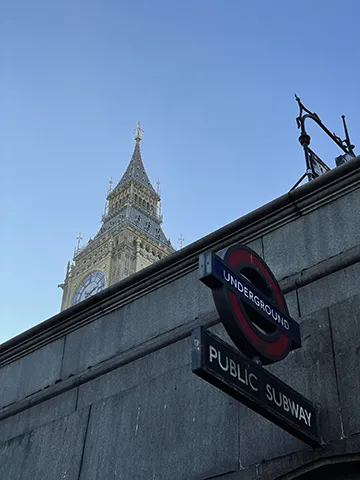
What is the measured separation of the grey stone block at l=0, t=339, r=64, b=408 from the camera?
1016cm

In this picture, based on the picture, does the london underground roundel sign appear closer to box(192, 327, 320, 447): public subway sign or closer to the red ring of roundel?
the red ring of roundel

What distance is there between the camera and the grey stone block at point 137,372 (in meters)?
8.22

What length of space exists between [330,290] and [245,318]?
1.98m

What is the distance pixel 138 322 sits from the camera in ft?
30.4

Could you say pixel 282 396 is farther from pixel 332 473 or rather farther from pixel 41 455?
pixel 41 455

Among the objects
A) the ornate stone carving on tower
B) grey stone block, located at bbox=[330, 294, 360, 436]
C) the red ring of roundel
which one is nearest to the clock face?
the ornate stone carving on tower

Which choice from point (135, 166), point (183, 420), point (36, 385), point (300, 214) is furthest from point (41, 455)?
point (135, 166)

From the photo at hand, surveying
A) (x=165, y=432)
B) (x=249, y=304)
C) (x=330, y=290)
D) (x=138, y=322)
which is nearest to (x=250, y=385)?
(x=249, y=304)

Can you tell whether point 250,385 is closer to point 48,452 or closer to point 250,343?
point 250,343

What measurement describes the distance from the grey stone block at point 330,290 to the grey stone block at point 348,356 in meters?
0.14

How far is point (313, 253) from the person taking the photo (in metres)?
7.71

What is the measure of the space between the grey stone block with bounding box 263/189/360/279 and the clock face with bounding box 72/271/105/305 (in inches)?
2696

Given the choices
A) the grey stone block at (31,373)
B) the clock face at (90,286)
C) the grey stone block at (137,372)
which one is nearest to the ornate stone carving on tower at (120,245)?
the clock face at (90,286)

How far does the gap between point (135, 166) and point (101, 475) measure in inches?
3571
